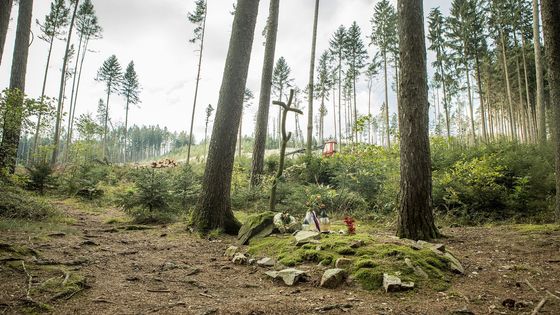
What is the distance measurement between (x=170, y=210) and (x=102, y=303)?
5.75 meters

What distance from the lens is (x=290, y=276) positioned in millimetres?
3332

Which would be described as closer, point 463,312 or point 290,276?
point 463,312

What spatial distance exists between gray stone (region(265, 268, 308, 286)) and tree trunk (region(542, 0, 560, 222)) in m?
5.29

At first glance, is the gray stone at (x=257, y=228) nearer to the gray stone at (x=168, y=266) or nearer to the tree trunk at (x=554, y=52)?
the gray stone at (x=168, y=266)

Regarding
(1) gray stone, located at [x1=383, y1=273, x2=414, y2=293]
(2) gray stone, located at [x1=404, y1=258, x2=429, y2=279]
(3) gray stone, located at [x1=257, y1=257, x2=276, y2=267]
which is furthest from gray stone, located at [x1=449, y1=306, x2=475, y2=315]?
(3) gray stone, located at [x1=257, y1=257, x2=276, y2=267]

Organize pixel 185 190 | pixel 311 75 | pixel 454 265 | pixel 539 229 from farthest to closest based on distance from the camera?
pixel 311 75 → pixel 185 190 → pixel 539 229 → pixel 454 265

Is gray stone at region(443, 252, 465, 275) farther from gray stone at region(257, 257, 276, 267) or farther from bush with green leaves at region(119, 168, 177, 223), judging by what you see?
bush with green leaves at region(119, 168, 177, 223)

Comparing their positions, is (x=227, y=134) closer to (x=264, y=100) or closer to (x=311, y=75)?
(x=264, y=100)

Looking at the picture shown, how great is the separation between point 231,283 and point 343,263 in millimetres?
1368

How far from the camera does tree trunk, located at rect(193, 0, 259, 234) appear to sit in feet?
20.4

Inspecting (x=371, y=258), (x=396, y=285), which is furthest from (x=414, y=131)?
(x=396, y=285)

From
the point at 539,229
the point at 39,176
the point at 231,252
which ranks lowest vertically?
the point at 231,252

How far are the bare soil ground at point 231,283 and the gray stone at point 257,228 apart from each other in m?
0.62

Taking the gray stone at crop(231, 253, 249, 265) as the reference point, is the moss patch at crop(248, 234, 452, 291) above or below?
above
